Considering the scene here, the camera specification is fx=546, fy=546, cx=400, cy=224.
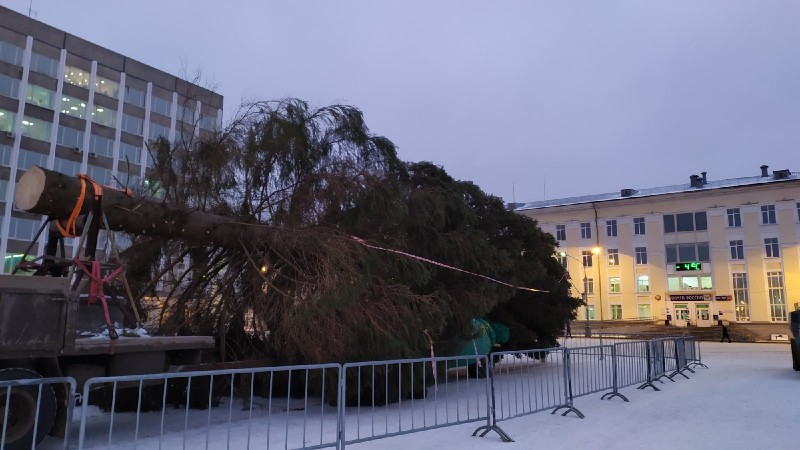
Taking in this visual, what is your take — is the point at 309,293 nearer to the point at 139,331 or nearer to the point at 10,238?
the point at 139,331

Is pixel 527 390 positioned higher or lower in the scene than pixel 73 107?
lower

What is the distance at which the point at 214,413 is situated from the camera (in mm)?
8406

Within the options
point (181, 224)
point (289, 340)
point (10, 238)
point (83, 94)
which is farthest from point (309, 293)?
point (83, 94)

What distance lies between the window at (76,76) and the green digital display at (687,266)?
2083 inches

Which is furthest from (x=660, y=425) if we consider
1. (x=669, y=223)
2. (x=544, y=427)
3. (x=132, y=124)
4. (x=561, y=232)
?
(x=132, y=124)

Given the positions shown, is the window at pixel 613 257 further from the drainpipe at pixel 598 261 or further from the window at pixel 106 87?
the window at pixel 106 87

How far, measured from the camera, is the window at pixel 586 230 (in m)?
52.5

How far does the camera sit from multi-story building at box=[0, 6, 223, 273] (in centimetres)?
4047

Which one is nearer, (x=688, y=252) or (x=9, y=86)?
(x=9, y=86)

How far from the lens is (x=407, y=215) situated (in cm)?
1012

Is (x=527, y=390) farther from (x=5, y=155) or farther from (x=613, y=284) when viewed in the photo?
(x=5, y=155)

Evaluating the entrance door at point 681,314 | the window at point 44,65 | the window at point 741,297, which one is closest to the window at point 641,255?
the entrance door at point 681,314

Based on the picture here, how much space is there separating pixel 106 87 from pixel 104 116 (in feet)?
8.57

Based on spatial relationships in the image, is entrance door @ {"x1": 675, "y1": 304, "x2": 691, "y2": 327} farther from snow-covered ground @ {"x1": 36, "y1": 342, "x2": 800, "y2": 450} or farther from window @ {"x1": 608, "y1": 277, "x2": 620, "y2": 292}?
snow-covered ground @ {"x1": 36, "y1": 342, "x2": 800, "y2": 450}
